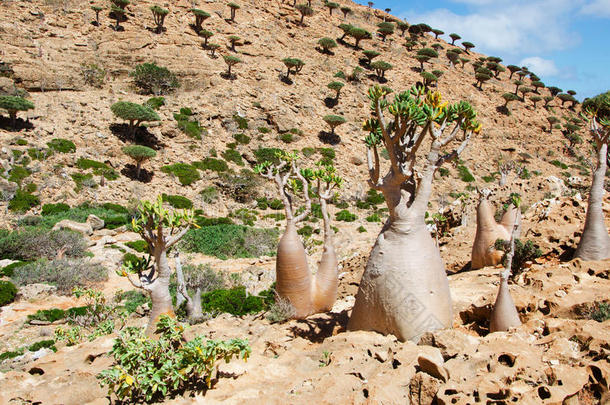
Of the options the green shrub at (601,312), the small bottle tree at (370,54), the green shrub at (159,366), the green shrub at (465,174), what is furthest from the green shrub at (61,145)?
the small bottle tree at (370,54)

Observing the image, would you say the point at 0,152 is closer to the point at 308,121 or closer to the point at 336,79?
the point at 308,121

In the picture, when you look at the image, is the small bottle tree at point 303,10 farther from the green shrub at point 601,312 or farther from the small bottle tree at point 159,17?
the green shrub at point 601,312

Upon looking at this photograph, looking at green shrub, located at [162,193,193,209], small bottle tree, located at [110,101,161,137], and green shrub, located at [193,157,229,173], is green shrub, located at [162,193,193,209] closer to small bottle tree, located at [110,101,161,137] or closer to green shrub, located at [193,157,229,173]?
green shrub, located at [193,157,229,173]

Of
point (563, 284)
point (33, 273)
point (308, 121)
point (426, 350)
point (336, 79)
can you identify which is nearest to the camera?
point (426, 350)

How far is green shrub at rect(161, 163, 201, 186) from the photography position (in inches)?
798

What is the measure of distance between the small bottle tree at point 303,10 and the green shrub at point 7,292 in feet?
120

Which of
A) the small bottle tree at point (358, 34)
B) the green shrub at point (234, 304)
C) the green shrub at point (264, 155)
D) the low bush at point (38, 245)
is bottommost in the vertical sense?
the low bush at point (38, 245)

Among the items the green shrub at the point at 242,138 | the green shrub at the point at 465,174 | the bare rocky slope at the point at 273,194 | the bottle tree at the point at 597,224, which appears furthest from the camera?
the green shrub at the point at 465,174

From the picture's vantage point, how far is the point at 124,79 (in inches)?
1009

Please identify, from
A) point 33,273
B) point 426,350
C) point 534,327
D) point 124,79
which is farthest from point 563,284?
point 124,79

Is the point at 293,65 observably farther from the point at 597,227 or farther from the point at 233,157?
the point at 597,227

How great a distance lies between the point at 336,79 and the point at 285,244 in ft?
97.1

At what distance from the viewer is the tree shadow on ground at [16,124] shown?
18.2 metres

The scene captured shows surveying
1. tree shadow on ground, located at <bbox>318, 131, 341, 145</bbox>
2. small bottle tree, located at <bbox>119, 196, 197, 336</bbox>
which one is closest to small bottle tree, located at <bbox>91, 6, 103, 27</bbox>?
tree shadow on ground, located at <bbox>318, 131, 341, 145</bbox>
